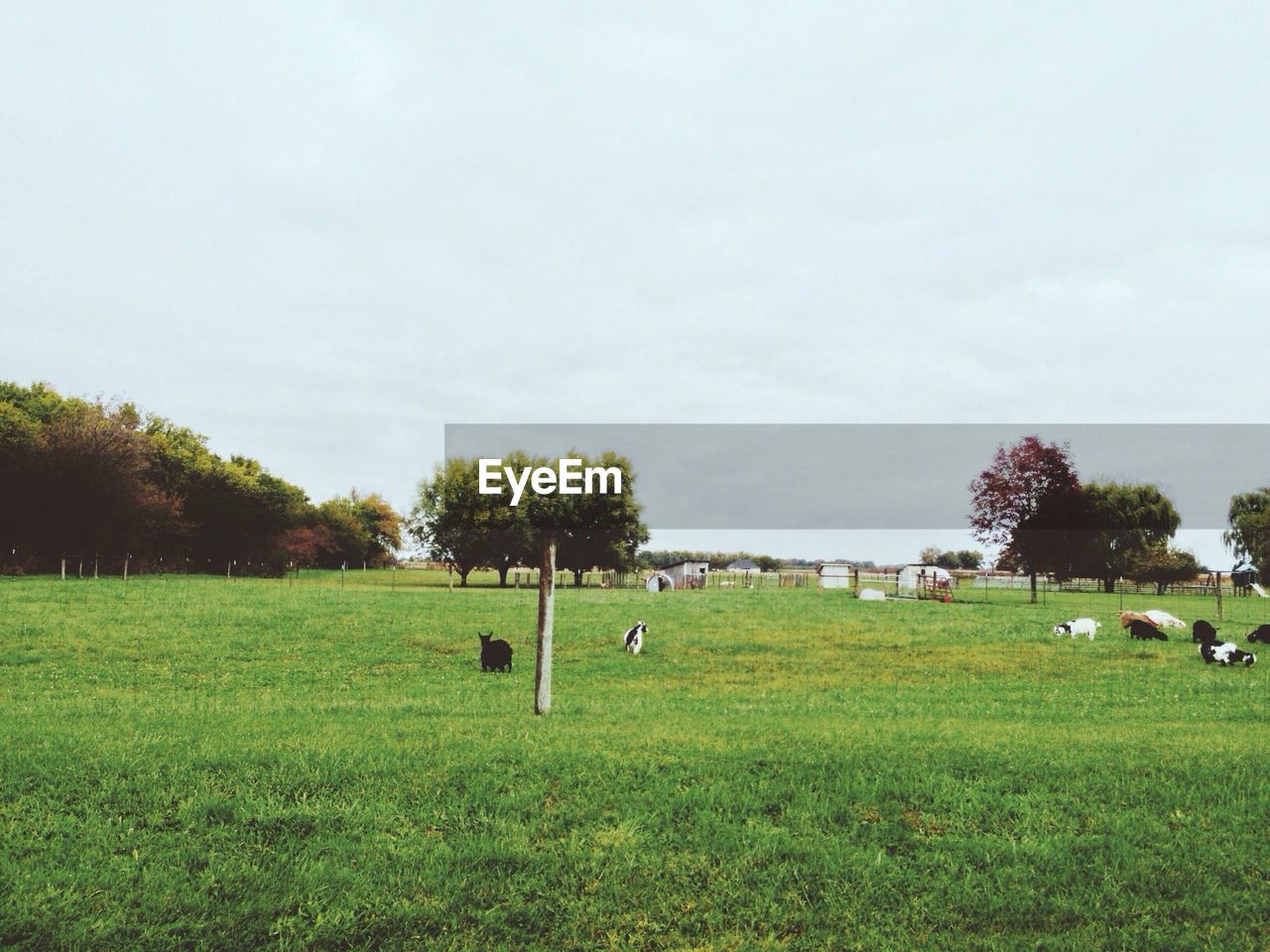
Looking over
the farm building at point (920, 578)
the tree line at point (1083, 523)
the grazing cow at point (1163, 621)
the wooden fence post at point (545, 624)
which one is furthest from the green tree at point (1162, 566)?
the wooden fence post at point (545, 624)

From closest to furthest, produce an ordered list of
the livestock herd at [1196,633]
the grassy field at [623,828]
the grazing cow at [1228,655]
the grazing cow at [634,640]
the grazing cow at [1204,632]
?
the grassy field at [623,828] < the grazing cow at [1228,655] < the livestock herd at [1196,633] < the grazing cow at [634,640] < the grazing cow at [1204,632]

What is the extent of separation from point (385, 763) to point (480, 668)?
1257 cm

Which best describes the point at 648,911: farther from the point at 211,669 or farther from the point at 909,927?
Result: the point at 211,669

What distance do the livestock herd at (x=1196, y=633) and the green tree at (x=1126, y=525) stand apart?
46512mm

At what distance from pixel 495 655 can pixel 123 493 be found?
47427 millimetres

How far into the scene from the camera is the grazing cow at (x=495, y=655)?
19984 mm

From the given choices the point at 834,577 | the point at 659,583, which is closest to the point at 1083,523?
the point at 834,577

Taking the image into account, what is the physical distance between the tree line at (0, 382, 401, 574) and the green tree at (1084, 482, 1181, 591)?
75.3m

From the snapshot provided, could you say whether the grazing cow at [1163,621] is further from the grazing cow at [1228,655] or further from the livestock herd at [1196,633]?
the grazing cow at [1228,655]

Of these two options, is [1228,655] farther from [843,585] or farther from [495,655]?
[843,585]

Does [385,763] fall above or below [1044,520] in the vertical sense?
below

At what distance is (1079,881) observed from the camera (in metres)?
6.29

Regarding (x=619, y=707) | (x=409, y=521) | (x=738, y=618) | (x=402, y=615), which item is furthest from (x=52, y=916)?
(x=409, y=521)

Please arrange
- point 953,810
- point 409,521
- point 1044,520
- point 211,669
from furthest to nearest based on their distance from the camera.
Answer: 1. point 409,521
2. point 1044,520
3. point 211,669
4. point 953,810
